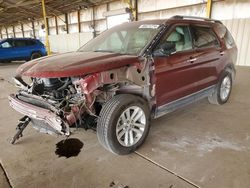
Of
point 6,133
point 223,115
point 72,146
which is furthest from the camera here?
point 223,115

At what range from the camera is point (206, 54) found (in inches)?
143

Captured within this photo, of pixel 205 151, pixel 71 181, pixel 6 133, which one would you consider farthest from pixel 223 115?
pixel 6 133

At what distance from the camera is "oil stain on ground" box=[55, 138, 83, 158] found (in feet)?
9.05

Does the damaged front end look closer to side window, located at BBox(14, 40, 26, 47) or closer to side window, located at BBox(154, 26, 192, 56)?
side window, located at BBox(154, 26, 192, 56)

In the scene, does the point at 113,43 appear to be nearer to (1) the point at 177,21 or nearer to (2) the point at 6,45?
(1) the point at 177,21

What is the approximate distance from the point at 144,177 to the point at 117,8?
510 inches

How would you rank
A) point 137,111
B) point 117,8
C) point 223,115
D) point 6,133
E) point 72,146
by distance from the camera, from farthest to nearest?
point 117,8, point 223,115, point 6,133, point 72,146, point 137,111

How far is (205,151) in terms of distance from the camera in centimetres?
272

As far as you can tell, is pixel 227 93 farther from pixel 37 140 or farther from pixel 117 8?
pixel 117 8

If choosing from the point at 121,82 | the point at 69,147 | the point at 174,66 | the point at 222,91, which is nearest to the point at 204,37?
the point at 174,66

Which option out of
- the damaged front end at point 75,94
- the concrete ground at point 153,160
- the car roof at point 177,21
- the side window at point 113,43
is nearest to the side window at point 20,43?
the concrete ground at point 153,160

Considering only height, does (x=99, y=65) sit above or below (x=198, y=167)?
above

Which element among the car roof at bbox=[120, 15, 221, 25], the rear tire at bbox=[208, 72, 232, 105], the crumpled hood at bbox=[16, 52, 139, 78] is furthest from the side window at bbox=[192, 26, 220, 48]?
the crumpled hood at bbox=[16, 52, 139, 78]

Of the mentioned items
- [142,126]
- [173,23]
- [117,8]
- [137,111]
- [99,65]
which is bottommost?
[142,126]
